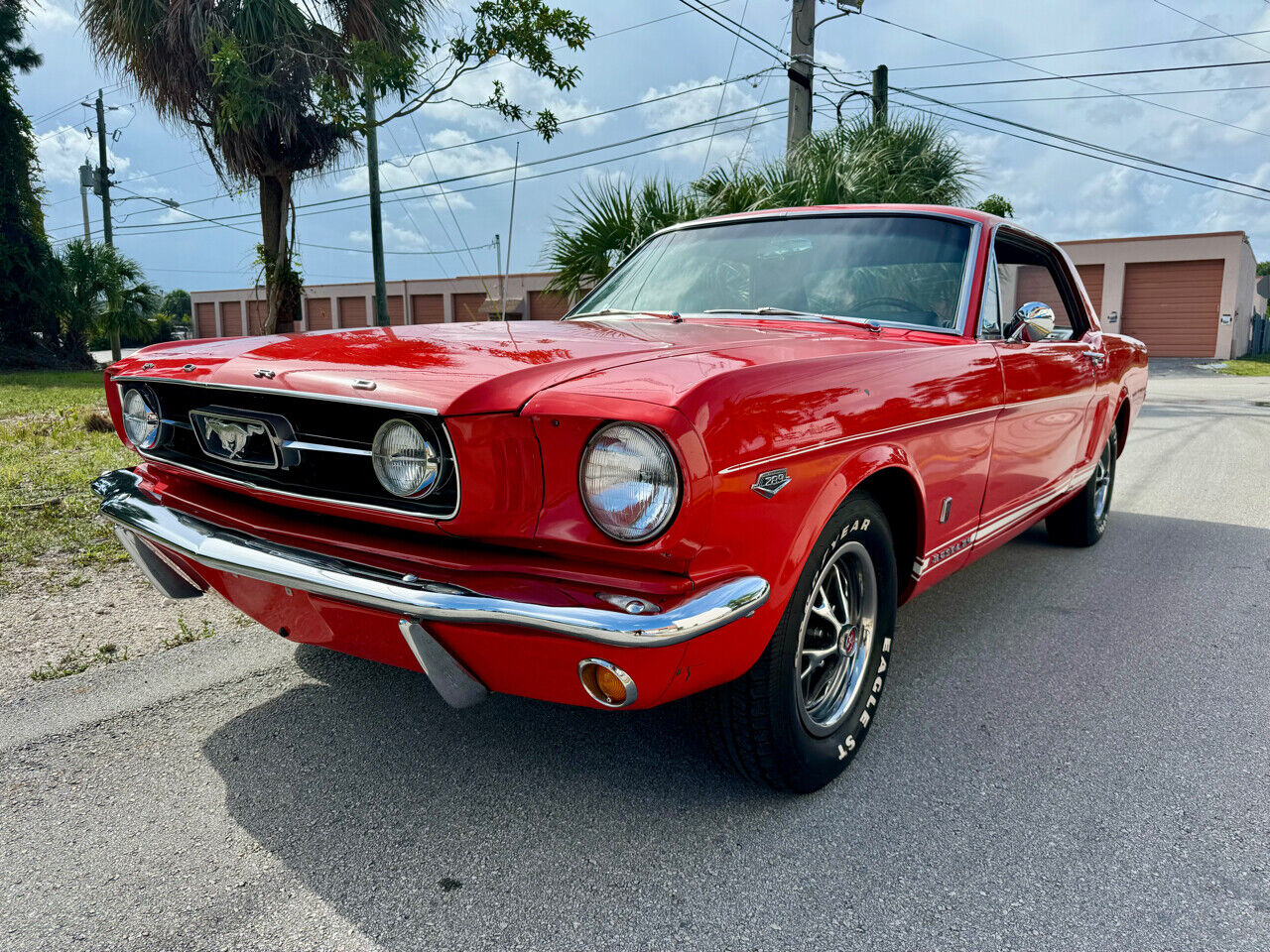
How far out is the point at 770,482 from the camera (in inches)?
74.9

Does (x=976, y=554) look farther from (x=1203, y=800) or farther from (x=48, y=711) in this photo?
(x=48, y=711)

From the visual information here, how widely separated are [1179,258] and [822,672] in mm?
26954

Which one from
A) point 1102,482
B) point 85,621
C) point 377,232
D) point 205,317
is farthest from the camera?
point 205,317

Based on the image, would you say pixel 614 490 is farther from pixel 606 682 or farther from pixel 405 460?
pixel 405 460

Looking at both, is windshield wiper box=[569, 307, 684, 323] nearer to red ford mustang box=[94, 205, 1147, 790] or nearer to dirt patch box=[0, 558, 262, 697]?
red ford mustang box=[94, 205, 1147, 790]

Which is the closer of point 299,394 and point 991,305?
point 299,394

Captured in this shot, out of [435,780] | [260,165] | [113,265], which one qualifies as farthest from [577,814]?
[113,265]

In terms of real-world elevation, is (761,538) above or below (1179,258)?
below

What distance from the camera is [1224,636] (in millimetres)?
3477

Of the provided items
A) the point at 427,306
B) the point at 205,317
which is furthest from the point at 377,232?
the point at 205,317

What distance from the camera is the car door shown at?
312 centimetres

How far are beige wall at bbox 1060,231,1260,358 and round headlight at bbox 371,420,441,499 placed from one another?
26022mm

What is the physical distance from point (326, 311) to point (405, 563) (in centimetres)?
4231

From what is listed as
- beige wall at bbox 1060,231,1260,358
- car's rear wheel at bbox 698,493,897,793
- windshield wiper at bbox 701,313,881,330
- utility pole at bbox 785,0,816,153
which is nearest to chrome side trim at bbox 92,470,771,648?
car's rear wheel at bbox 698,493,897,793
